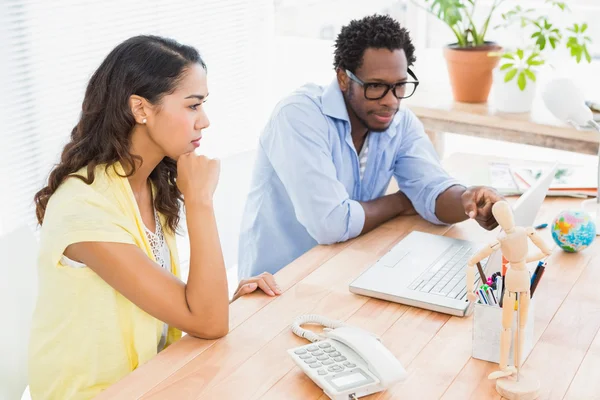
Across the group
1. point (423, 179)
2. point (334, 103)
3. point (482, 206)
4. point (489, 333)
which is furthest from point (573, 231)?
point (334, 103)

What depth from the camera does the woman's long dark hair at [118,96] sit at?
5.08 ft

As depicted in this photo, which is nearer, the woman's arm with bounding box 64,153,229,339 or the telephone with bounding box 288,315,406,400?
the telephone with bounding box 288,315,406,400

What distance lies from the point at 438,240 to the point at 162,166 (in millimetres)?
702

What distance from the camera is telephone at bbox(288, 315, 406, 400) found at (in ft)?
4.16

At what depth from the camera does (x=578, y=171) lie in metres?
2.39

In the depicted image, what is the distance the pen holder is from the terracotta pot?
157cm

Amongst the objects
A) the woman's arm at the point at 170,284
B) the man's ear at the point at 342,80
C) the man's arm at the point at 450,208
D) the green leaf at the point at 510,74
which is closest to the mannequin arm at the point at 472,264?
the woman's arm at the point at 170,284

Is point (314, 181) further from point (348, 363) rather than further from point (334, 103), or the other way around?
point (348, 363)

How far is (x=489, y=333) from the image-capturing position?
137cm

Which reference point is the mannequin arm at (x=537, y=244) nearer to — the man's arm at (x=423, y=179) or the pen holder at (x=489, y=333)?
the pen holder at (x=489, y=333)

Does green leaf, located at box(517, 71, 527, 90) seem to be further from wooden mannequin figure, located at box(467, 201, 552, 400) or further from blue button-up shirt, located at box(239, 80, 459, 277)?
wooden mannequin figure, located at box(467, 201, 552, 400)

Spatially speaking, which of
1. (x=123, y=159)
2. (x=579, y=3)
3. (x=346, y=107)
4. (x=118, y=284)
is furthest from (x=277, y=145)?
(x=579, y=3)

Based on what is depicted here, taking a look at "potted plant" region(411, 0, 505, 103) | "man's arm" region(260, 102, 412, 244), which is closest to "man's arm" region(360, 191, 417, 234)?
"man's arm" region(260, 102, 412, 244)

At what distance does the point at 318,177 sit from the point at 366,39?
41 centimetres
